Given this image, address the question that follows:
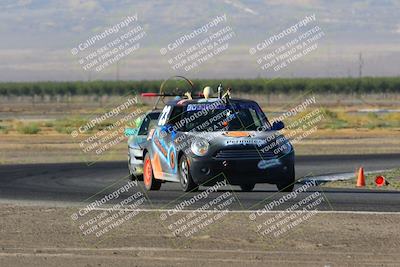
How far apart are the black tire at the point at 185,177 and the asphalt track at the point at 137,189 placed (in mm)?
165

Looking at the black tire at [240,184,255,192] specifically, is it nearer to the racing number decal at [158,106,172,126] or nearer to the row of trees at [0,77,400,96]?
the racing number decal at [158,106,172,126]

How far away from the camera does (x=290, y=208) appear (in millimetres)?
17703

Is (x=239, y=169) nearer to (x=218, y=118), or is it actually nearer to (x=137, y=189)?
(x=218, y=118)

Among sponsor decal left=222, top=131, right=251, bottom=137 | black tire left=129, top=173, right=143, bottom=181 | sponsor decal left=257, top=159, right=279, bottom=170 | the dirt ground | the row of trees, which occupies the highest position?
the dirt ground

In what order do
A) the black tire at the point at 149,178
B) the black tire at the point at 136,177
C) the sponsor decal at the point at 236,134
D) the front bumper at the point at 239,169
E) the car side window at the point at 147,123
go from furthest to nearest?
the black tire at the point at 136,177 < the car side window at the point at 147,123 < the black tire at the point at 149,178 < the sponsor decal at the point at 236,134 < the front bumper at the point at 239,169

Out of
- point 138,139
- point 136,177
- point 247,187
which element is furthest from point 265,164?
point 136,177

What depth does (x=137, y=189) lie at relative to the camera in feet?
73.4

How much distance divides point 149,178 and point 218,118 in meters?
2.11

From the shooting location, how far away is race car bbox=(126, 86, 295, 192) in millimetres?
19672

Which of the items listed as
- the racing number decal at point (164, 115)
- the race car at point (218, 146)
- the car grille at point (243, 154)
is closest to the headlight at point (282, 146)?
the race car at point (218, 146)

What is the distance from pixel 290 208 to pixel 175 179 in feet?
11.2

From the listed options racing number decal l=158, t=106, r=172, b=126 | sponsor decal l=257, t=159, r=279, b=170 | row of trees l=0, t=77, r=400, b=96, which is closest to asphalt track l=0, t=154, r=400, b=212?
sponsor decal l=257, t=159, r=279, b=170

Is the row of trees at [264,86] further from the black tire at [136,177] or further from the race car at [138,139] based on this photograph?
the race car at [138,139]

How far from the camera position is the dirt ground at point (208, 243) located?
40.3 ft
